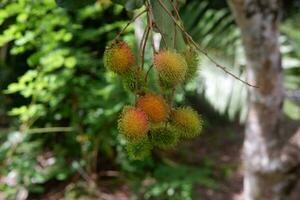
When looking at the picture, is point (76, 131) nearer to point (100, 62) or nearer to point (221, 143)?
point (100, 62)

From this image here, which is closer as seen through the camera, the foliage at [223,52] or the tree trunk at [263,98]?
the tree trunk at [263,98]

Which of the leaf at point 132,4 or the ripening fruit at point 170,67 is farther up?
the leaf at point 132,4

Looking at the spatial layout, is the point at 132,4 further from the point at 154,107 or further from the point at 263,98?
the point at 263,98

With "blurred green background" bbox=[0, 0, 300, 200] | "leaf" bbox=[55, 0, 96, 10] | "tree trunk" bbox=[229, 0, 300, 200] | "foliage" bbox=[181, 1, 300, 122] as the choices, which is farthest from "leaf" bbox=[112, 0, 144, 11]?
"foliage" bbox=[181, 1, 300, 122]

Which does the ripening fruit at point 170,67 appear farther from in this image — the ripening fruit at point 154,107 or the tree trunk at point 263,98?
the tree trunk at point 263,98

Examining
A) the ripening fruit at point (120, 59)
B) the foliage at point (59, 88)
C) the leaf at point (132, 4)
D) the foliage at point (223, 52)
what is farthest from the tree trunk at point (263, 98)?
the ripening fruit at point (120, 59)

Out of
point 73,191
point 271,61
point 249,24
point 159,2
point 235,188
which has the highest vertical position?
point 159,2

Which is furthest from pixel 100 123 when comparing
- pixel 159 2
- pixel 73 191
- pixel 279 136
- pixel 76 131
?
pixel 159 2

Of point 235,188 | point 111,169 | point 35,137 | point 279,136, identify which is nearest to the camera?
point 279,136
